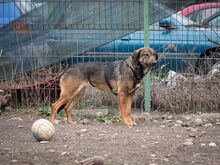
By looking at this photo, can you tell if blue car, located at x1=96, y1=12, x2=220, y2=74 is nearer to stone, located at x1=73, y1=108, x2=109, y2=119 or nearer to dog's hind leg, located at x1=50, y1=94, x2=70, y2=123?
stone, located at x1=73, y1=108, x2=109, y2=119

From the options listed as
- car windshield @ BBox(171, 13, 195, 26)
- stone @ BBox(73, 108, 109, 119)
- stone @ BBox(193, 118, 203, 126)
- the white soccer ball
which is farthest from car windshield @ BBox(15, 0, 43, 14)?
the white soccer ball

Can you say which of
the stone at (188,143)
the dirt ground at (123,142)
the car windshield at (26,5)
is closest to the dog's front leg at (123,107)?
the dirt ground at (123,142)

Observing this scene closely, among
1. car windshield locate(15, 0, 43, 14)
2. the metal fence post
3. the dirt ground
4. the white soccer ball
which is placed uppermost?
car windshield locate(15, 0, 43, 14)

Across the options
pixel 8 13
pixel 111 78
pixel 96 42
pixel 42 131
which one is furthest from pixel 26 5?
pixel 42 131

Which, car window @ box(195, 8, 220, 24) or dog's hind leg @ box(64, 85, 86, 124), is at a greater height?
car window @ box(195, 8, 220, 24)

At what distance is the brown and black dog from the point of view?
10797 millimetres

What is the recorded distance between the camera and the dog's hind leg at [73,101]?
436 inches

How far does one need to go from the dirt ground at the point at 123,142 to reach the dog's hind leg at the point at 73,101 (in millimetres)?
203

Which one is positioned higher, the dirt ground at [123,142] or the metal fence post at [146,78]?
the metal fence post at [146,78]

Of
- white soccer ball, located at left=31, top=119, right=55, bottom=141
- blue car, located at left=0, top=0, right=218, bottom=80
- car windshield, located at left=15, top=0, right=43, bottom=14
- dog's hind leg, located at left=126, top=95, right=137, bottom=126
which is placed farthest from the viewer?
car windshield, located at left=15, top=0, right=43, bottom=14

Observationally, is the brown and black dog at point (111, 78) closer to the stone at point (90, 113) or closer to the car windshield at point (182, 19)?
the stone at point (90, 113)

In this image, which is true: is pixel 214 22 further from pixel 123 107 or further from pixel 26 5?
pixel 26 5

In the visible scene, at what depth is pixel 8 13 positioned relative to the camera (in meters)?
12.4

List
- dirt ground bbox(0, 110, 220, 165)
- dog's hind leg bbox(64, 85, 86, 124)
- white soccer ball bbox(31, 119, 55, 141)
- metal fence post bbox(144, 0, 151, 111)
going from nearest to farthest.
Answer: dirt ground bbox(0, 110, 220, 165), white soccer ball bbox(31, 119, 55, 141), dog's hind leg bbox(64, 85, 86, 124), metal fence post bbox(144, 0, 151, 111)
